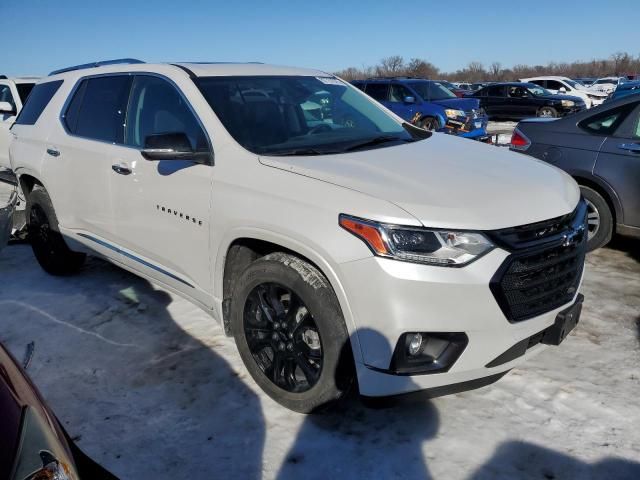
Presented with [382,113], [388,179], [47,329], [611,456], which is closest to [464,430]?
[611,456]

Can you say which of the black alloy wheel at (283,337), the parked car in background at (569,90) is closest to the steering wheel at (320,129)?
the black alloy wheel at (283,337)

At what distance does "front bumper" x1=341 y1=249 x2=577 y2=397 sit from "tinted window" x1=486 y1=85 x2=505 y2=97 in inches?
776

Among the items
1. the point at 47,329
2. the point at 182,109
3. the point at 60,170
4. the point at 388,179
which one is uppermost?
the point at 182,109

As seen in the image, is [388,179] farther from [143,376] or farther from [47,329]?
[47,329]

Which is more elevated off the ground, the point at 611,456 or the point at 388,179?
the point at 388,179

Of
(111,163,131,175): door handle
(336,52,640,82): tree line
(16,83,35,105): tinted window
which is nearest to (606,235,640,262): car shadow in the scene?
(111,163,131,175): door handle

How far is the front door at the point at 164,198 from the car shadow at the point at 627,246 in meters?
4.27

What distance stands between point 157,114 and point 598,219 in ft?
13.2

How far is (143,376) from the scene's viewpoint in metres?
3.33

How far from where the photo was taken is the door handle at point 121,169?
3.60 m

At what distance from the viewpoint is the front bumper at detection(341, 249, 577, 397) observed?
228 centimetres

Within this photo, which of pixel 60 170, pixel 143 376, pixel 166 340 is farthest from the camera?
pixel 60 170

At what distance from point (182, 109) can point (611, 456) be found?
3.02 m

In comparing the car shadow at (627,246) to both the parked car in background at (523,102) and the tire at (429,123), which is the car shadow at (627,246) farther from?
the parked car in background at (523,102)
